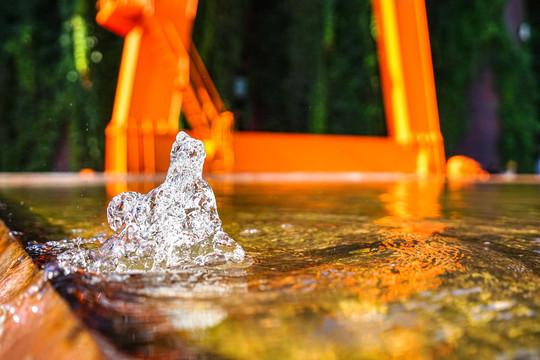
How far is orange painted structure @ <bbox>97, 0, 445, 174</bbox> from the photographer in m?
5.38

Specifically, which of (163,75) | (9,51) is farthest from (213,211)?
(9,51)

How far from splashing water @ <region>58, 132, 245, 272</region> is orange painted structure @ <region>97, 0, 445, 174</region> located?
4.36 metres

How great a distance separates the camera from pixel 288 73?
953cm

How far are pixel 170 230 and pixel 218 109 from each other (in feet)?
19.2

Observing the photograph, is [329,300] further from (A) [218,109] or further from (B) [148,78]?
(A) [218,109]

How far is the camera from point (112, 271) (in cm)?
78

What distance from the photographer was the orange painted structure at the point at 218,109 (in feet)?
17.6

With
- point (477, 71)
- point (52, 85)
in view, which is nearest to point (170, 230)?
point (52, 85)

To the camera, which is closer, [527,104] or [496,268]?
[496,268]

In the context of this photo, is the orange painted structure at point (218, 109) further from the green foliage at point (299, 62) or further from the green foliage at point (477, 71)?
the green foliage at point (477, 71)

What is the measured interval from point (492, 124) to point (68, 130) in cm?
760

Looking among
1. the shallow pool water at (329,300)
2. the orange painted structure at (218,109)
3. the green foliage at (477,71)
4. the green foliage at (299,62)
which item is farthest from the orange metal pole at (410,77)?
the shallow pool water at (329,300)

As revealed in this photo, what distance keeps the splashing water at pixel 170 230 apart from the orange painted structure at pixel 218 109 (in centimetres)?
436

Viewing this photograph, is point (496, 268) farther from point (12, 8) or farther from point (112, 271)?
point (12, 8)
